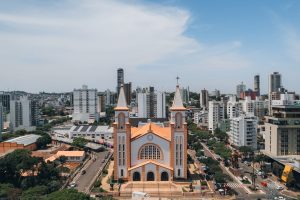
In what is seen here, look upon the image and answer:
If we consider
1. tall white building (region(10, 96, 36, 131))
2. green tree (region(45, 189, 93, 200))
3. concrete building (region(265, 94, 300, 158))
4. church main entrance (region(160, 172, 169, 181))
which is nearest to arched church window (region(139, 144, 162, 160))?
church main entrance (region(160, 172, 169, 181))

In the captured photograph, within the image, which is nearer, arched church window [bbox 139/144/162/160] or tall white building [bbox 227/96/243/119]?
arched church window [bbox 139/144/162/160]

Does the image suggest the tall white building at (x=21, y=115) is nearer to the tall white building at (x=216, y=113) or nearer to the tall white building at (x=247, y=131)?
the tall white building at (x=216, y=113)

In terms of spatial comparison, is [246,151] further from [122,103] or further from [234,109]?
[234,109]

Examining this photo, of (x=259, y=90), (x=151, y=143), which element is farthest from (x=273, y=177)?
(x=259, y=90)

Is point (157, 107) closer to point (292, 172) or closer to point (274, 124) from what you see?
point (274, 124)

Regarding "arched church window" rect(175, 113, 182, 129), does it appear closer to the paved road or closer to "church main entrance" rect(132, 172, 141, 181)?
"church main entrance" rect(132, 172, 141, 181)
